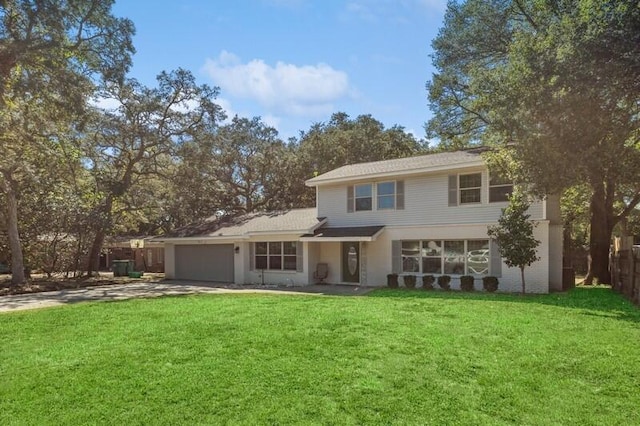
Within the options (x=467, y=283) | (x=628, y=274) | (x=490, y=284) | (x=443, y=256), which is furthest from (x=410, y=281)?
(x=628, y=274)

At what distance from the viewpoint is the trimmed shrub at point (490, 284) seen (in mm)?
15680

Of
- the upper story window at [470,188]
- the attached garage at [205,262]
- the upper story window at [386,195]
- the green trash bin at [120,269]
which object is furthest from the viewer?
the green trash bin at [120,269]

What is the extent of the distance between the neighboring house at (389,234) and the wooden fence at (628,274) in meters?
1.81

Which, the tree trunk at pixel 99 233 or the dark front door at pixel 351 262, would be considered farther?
the tree trunk at pixel 99 233

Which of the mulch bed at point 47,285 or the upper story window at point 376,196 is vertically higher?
the upper story window at point 376,196

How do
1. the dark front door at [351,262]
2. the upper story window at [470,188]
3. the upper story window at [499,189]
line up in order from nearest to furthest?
the upper story window at [499,189] < the upper story window at [470,188] < the dark front door at [351,262]

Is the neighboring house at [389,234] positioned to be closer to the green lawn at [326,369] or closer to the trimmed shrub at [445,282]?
the trimmed shrub at [445,282]

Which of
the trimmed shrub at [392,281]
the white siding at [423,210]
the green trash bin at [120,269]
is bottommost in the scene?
the green trash bin at [120,269]

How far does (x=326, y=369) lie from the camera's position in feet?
20.1

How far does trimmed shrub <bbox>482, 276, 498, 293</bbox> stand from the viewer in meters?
15.7

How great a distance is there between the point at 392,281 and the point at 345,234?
8.64 feet

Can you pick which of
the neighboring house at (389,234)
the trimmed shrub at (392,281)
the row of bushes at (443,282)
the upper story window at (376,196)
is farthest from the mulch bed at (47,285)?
the row of bushes at (443,282)

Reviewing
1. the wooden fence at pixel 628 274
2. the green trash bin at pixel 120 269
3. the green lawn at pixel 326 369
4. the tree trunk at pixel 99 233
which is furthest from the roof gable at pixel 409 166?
the green trash bin at pixel 120 269

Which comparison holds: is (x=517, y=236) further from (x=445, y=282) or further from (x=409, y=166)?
(x=409, y=166)
